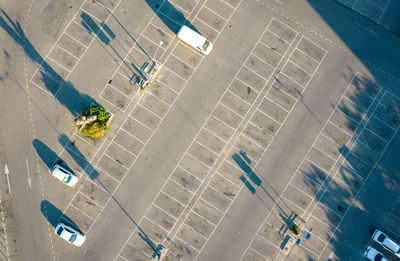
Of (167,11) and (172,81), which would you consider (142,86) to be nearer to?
(172,81)

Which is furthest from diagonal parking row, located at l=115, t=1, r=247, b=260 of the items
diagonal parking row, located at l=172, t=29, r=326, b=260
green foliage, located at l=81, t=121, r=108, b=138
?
green foliage, located at l=81, t=121, r=108, b=138

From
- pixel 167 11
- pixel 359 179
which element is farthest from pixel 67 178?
pixel 359 179

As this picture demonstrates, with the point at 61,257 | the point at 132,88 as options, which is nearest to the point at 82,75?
the point at 132,88

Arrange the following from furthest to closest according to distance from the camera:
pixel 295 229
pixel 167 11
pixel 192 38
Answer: pixel 167 11 < pixel 295 229 < pixel 192 38

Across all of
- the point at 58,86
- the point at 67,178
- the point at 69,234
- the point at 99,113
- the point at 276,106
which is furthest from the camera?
the point at 276,106

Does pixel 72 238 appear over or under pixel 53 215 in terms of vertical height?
under

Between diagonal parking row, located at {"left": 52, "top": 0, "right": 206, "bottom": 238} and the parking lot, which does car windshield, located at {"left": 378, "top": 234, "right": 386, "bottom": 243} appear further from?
diagonal parking row, located at {"left": 52, "top": 0, "right": 206, "bottom": 238}

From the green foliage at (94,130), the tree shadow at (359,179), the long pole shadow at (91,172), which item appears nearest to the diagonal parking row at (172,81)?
the long pole shadow at (91,172)
